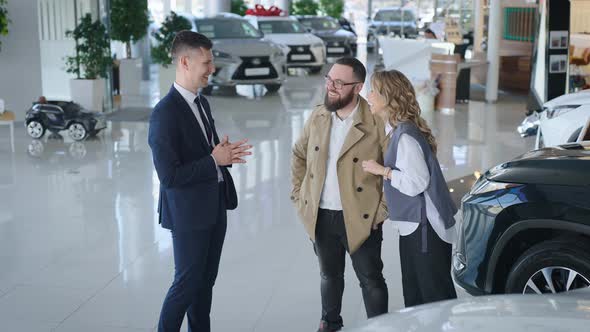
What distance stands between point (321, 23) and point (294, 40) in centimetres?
591

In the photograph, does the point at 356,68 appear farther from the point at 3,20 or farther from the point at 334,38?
the point at 334,38

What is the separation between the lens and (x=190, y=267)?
12.1 ft

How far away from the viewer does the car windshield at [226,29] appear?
16.4 meters

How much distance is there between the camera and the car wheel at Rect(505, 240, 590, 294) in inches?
144

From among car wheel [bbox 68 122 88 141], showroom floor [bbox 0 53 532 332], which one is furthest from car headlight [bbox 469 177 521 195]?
car wheel [bbox 68 122 88 141]

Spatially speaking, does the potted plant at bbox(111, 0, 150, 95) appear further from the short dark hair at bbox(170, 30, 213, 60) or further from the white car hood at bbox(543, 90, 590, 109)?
the short dark hair at bbox(170, 30, 213, 60)

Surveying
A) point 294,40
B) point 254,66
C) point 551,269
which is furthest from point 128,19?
point 551,269

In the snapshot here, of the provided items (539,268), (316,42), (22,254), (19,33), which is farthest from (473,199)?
(316,42)

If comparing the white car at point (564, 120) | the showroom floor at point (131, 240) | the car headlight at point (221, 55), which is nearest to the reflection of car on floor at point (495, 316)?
the showroom floor at point (131, 240)

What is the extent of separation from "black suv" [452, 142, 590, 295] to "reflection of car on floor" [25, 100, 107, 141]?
756cm

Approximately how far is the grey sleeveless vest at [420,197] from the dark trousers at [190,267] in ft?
2.72

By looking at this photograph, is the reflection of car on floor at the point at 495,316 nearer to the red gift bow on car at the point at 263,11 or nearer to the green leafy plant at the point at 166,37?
the green leafy plant at the point at 166,37

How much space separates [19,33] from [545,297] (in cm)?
1125

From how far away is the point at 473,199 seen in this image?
163 inches
